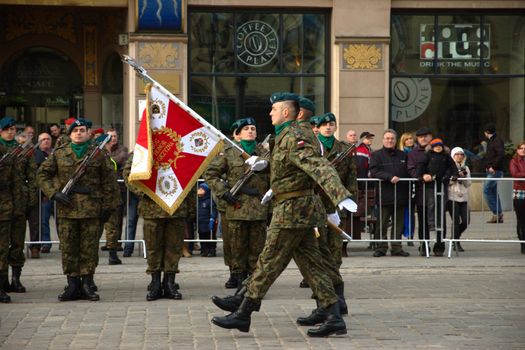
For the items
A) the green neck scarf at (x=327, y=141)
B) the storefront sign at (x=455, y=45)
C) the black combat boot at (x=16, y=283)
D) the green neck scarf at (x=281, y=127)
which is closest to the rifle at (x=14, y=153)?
the black combat boot at (x=16, y=283)

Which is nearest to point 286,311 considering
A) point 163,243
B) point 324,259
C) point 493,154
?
point 324,259

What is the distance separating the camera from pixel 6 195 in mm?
12078

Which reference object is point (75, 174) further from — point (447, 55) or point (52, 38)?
point (52, 38)

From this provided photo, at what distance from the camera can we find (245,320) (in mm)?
9383

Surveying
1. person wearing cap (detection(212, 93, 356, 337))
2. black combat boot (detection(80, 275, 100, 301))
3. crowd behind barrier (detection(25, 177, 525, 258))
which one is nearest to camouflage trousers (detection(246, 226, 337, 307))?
person wearing cap (detection(212, 93, 356, 337))

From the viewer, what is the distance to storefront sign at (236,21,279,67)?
73.7ft

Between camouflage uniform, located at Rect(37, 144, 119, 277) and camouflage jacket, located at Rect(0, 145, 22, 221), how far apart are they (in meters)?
0.42

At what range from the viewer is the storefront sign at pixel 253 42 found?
22469 millimetres

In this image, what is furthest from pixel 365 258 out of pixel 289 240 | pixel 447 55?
pixel 447 55

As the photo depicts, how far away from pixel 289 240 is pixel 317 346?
0.92 metres

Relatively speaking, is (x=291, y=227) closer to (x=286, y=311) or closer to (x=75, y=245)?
(x=286, y=311)

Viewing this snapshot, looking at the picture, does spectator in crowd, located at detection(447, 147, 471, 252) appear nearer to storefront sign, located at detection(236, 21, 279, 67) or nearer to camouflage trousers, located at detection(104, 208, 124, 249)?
camouflage trousers, located at detection(104, 208, 124, 249)

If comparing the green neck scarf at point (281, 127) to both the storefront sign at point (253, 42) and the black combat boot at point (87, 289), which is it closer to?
the black combat boot at point (87, 289)

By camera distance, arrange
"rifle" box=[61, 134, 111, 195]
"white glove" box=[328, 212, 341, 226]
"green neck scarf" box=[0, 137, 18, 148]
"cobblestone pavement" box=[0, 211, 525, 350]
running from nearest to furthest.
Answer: "cobblestone pavement" box=[0, 211, 525, 350] → "white glove" box=[328, 212, 341, 226] → "rifle" box=[61, 134, 111, 195] → "green neck scarf" box=[0, 137, 18, 148]
